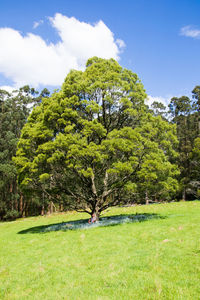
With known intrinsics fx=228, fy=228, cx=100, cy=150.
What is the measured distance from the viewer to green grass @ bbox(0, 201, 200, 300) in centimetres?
657

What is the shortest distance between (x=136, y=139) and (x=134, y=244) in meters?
8.48

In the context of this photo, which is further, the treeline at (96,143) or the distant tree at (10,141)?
the distant tree at (10,141)

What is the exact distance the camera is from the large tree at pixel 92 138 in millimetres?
17281

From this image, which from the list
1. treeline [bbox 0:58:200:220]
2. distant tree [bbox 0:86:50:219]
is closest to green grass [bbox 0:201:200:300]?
treeline [bbox 0:58:200:220]

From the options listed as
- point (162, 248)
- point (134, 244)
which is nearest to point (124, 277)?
point (162, 248)

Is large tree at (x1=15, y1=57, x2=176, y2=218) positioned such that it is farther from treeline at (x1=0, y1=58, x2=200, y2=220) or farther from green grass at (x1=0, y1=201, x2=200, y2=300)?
green grass at (x1=0, y1=201, x2=200, y2=300)

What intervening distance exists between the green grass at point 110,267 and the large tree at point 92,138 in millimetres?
5939

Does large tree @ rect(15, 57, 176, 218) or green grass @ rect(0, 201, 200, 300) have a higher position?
large tree @ rect(15, 57, 176, 218)

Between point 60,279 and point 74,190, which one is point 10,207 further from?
point 60,279

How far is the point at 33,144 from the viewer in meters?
19.6

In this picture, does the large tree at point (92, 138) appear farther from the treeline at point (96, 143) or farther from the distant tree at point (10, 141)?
the distant tree at point (10, 141)

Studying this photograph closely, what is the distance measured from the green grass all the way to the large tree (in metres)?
5.94

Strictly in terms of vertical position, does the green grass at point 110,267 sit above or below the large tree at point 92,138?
below

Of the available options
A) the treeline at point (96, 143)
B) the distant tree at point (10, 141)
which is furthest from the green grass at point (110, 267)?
the distant tree at point (10, 141)
